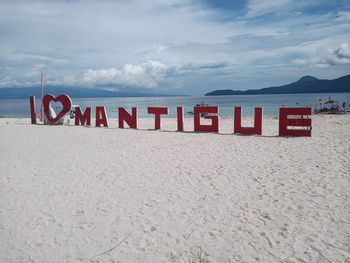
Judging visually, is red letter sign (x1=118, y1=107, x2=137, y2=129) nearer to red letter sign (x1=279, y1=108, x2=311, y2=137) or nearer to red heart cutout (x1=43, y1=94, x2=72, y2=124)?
red heart cutout (x1=43, y1=94, x2=72, y2=124)

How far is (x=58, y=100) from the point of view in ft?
62.3

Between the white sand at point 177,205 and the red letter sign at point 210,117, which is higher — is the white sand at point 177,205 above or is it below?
below

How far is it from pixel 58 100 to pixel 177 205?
1569 centimetres

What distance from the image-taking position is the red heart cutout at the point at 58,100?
61.1 feet

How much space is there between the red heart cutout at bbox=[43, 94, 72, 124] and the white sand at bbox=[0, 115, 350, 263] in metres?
8.34

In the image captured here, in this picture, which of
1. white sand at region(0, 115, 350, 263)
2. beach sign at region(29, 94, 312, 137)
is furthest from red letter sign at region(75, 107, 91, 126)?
white sand at region(0, 115, 350, 263)

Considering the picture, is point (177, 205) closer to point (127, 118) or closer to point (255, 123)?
point (255, 123)

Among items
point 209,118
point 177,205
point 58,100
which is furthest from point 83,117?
point 177,205

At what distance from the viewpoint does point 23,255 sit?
4.18 meters

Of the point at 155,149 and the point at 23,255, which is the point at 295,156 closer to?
the point at 155,149

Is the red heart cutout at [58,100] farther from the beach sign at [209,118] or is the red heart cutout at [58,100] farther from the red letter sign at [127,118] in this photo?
the red letter sign at [127,118]

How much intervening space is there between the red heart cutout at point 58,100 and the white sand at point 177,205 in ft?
27.4

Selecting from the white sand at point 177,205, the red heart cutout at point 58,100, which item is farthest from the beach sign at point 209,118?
the white sand at point 177,205

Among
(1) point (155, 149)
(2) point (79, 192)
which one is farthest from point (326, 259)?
(1) point (155, 149)
